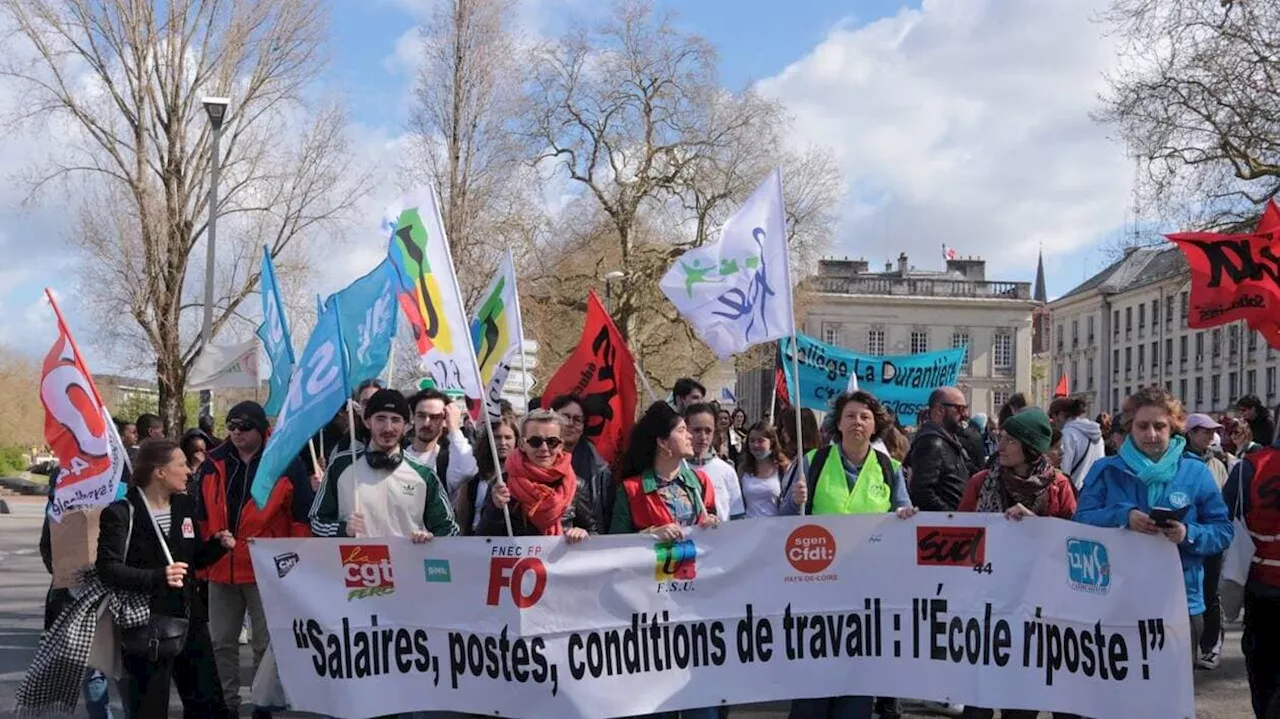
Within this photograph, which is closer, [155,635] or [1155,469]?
[1155,469]

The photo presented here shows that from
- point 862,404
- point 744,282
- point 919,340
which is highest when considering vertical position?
point 919,340

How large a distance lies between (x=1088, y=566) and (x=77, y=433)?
4887 mm

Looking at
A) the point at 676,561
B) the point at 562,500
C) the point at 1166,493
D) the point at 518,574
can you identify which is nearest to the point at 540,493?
the point at 562,500

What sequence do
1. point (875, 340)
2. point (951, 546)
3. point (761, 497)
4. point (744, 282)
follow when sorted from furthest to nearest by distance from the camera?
point (875, 340)
point (761, 497)
point (744, 282)
point (951, 546)

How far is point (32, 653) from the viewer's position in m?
10.3

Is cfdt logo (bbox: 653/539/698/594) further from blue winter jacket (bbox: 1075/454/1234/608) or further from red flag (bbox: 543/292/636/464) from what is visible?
blue winter jacket (bbox: 1075/454/1234/608)

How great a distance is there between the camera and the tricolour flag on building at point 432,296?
689cm

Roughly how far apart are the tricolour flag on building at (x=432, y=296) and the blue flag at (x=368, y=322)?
37cm

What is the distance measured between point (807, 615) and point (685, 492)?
836 millimetres

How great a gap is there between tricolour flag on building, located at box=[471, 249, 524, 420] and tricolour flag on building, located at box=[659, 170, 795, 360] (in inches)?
46.0

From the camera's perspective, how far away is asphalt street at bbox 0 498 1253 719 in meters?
8.61

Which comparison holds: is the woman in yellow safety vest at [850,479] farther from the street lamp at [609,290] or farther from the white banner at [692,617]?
the street lamp at [609,290]

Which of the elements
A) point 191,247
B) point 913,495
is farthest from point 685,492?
point 191,247

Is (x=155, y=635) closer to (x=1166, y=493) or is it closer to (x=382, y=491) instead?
(x=382, y=491)
